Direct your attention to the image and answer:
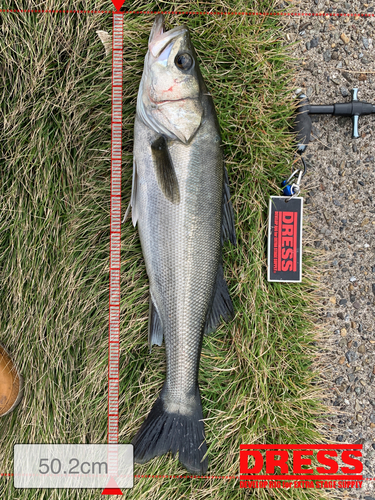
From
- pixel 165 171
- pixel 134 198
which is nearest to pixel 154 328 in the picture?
pixel 134 198

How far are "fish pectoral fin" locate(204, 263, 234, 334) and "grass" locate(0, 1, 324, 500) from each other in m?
0.13

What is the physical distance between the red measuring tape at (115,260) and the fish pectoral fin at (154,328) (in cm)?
24

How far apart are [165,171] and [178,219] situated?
0.25 m

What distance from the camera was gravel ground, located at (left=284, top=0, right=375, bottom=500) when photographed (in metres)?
2.12

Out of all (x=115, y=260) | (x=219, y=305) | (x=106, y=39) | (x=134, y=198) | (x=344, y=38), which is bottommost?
(x=219, y=305)

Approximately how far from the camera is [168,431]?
1.80 metres

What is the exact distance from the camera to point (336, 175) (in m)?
2.15

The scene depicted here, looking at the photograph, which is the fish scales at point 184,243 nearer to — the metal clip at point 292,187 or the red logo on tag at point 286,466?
the metal clip at point 292,187

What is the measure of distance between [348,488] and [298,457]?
0.46 meters

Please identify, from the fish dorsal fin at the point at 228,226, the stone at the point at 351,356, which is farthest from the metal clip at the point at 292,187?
the stone at the point at 351,356

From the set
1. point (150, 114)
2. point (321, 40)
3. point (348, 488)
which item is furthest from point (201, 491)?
point (321, 40)

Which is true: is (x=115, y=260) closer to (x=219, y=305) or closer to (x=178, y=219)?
(x=178, y=219)

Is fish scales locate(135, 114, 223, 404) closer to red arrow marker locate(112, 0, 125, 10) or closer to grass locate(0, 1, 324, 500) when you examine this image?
grass locate(0, 1, 324, 500)

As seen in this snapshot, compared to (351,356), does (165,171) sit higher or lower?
higher
